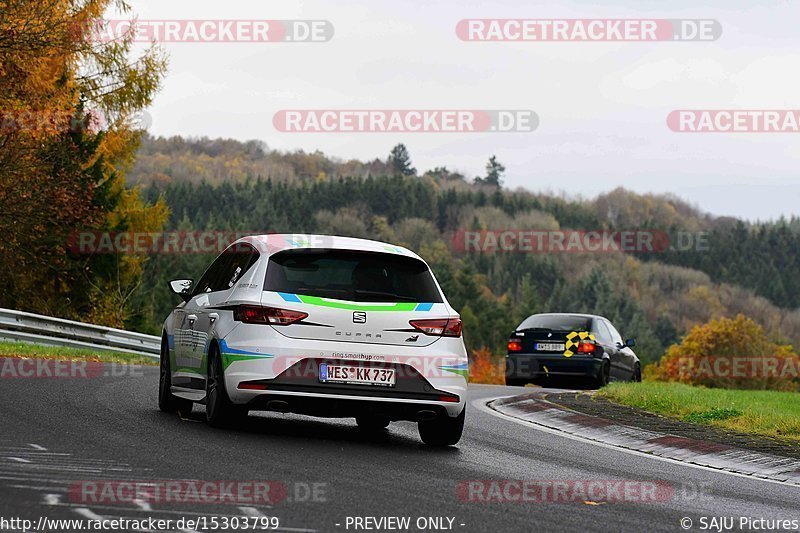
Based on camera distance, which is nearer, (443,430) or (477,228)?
(443,430)

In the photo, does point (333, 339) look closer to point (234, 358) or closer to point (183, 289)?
point (234, 358)

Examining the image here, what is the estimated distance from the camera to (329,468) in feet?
27.0

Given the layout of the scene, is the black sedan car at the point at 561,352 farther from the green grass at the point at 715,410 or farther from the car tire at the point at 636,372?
the green grass at the point at 715,410

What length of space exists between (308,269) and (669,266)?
636 ft

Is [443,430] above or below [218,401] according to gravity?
below

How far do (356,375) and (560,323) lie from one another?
1387 cm

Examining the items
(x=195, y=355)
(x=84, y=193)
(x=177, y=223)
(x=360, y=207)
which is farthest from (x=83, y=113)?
(x=360, y=207)

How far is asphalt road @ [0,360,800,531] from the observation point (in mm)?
6444

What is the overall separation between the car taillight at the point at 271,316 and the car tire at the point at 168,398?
2.14 m

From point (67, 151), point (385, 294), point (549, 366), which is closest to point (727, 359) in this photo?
point (67, 151)

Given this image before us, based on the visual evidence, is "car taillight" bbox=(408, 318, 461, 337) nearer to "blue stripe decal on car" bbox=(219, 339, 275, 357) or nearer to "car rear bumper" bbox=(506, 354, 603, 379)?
"blue stripe decal on car" bbox=(219, 339, 275, 357)

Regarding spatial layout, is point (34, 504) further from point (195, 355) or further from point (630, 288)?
point (630, 288)

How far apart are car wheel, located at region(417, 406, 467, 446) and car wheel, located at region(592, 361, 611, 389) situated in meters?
12.5

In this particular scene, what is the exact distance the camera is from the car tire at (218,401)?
32.8ft
